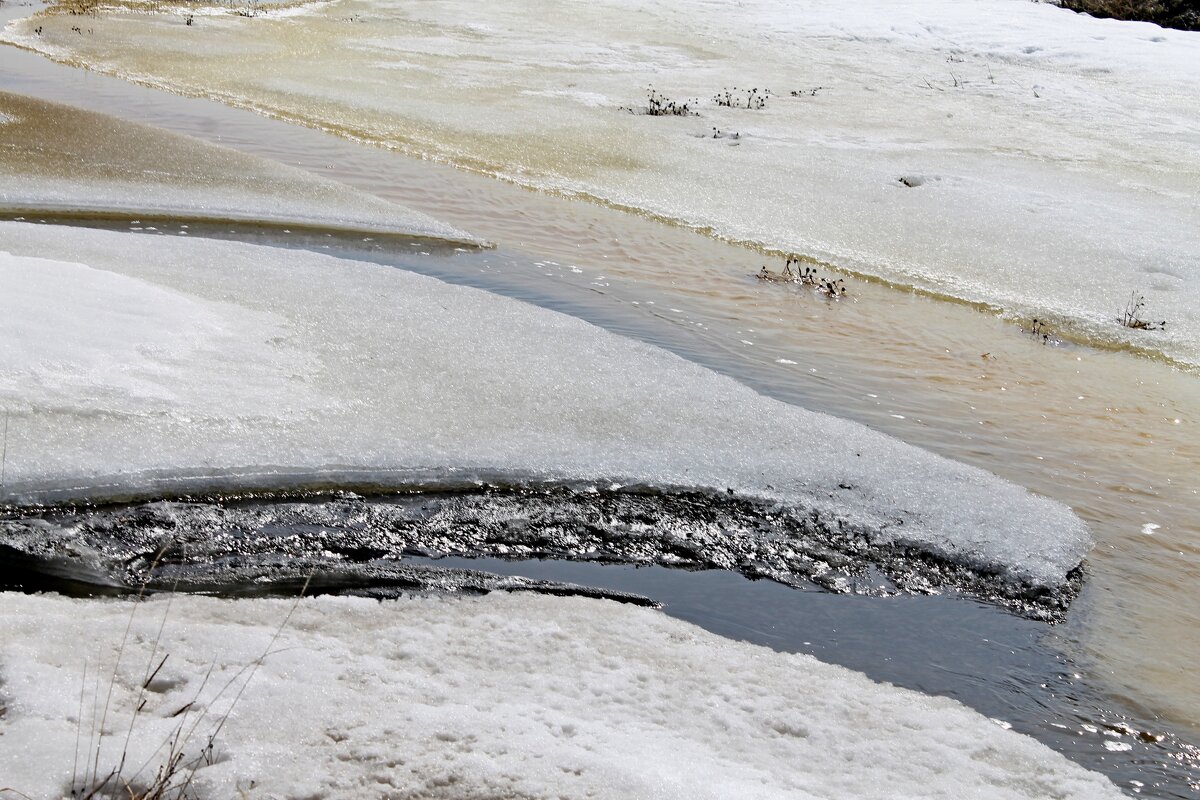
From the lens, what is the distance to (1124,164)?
11.4 m

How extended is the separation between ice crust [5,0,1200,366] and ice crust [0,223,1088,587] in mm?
3248

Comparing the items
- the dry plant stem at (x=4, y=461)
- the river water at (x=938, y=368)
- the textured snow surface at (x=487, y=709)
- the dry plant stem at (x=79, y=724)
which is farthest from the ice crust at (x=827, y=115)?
the dry plant stem at (x=79, y=724)

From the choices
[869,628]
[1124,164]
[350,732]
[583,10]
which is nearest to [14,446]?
[350,732]

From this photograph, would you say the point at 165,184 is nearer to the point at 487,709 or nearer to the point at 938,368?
the point at 938,368

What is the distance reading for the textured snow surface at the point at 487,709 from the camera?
8.23ft

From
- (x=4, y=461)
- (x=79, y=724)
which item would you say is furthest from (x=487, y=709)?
(x=4, y=461)

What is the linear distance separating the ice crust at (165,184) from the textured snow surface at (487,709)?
5381mm

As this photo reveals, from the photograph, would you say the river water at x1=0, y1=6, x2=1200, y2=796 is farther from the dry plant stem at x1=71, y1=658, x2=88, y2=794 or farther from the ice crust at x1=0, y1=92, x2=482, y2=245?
the dry plant stem at x1=71, y1=658, x2=88, y2=794

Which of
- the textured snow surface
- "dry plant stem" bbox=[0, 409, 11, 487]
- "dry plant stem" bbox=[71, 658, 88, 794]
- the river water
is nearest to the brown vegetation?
the river water

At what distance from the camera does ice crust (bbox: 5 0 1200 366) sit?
8844 mm

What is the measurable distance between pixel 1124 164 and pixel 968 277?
13.7 feet

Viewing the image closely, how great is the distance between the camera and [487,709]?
2.85 m

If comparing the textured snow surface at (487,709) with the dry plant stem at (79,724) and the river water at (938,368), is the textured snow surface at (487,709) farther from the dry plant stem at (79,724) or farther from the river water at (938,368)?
the river water at (938,368)

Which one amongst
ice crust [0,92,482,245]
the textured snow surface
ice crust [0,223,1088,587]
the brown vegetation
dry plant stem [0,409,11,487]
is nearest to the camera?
the textured snow surface
